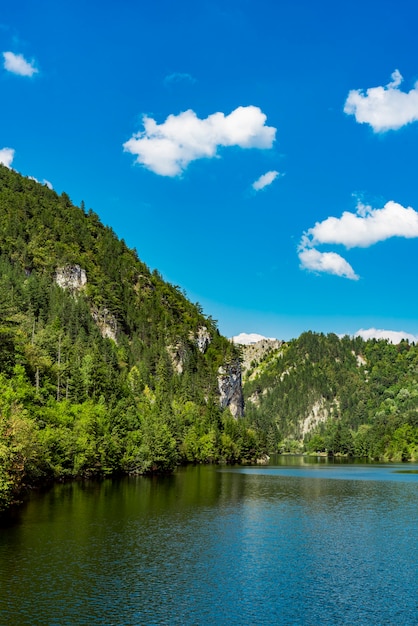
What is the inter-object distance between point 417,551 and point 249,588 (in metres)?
21.1

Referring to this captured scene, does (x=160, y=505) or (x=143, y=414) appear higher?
(x=143, y=414)

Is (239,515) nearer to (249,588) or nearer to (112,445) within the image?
(249,588)

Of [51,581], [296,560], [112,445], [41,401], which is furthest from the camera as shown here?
[112,445]

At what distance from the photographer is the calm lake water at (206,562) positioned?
119ft

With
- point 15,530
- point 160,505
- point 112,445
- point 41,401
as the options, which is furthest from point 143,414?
point 15,530

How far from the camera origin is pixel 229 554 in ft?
170

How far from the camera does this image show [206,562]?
48.8 m

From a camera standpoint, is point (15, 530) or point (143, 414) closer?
point (15, 530)

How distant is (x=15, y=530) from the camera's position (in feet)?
185

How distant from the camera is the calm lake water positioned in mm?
36406

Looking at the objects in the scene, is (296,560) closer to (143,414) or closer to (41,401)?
(41,401)

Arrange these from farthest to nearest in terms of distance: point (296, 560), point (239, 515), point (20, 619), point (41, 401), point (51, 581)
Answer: point (41, 401)
point (239, 515)
point (296, 560)
point (51, 581)
point (20, 619)

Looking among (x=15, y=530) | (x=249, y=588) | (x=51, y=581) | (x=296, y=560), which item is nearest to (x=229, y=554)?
(x=296, y=560)

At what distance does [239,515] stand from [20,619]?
44.0m
